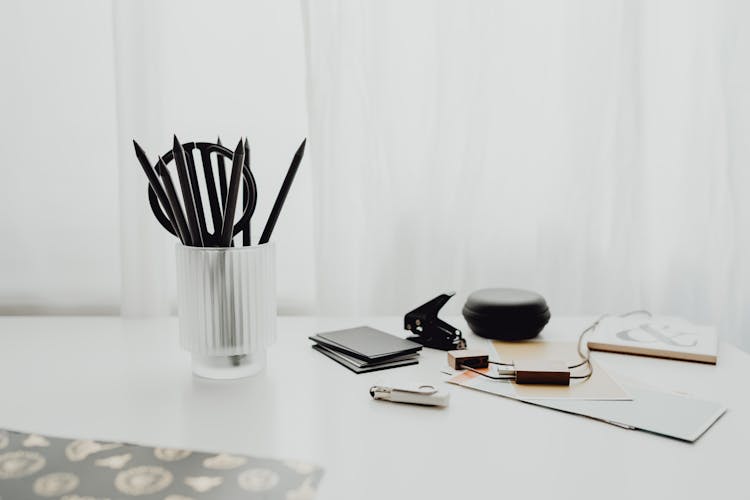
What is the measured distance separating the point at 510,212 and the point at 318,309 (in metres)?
0.40

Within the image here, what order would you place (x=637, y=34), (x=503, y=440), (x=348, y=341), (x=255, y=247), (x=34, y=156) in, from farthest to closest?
1. (x=34, y=156)
2. (x=637, y=34)
3. (x=348, y=341)
4. (x=255, y=247)
5. (x=503, y=440)

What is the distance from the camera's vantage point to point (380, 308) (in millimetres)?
1229

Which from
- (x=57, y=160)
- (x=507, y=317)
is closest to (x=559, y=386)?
(x=507, y=317)

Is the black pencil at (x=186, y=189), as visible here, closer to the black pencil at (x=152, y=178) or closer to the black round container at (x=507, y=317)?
Answer: the black pencil at (x=152, y=178)

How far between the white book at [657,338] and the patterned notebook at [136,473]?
1.74 feet

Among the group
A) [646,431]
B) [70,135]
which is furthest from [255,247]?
[70,135]

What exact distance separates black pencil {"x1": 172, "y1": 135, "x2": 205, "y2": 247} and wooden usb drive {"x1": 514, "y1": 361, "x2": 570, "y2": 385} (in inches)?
16.9

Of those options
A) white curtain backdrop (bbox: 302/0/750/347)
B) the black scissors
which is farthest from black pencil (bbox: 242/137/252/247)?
white curtain backdrop (bbox: 302/0/750/347)

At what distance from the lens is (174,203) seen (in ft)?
2.59

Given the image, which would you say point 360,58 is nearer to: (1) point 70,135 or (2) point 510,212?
(2) point 510,212

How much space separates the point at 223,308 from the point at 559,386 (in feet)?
1.36

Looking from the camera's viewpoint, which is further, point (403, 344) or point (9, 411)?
point (403, 344)

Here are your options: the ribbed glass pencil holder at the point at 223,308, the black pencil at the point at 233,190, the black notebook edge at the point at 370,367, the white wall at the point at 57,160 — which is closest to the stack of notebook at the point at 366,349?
the black notebook edge at the point at 370,367

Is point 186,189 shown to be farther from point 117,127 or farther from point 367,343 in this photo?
point 117,127
